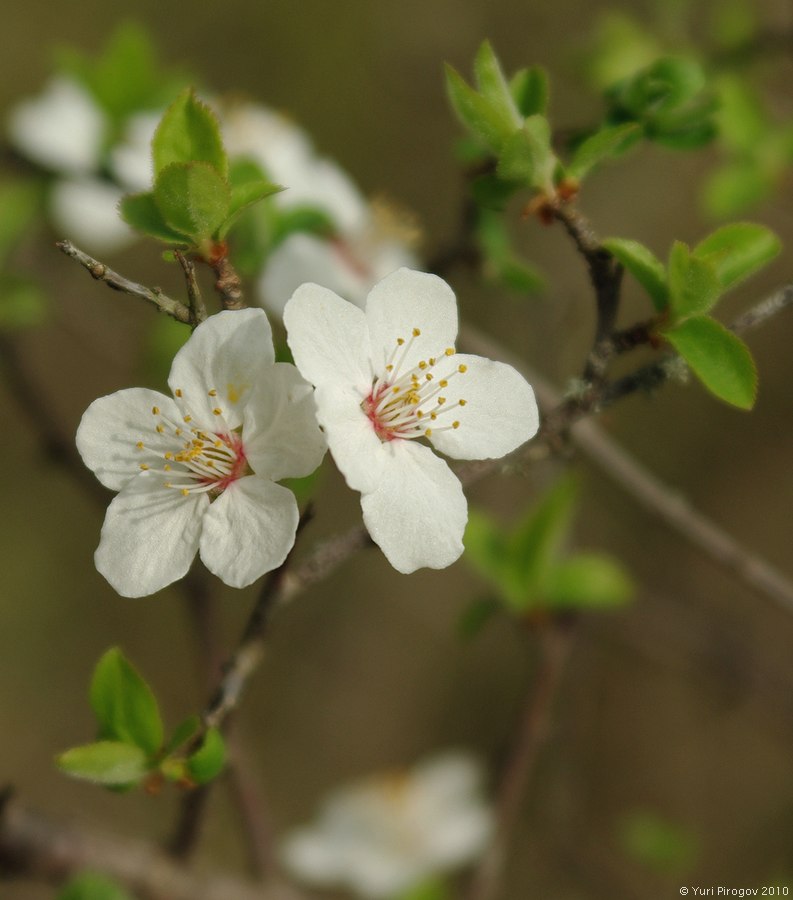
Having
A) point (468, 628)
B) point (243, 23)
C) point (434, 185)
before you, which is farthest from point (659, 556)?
point (243, 23)

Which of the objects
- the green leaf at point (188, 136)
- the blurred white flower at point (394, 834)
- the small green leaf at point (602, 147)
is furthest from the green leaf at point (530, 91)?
the blurred white flower at point (394, 834)

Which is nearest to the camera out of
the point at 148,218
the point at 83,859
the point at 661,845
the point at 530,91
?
the point at 148,218

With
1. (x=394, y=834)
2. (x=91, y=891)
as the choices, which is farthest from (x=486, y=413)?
(x=394, y=834)

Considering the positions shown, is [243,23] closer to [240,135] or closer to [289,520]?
[240,135]

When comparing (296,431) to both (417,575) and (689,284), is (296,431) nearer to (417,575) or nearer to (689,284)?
(689,284)

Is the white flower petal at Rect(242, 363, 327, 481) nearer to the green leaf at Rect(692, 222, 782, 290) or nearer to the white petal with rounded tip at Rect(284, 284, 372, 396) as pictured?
the white petal with rounded tip at Rect(284, 284, 372, 396)
